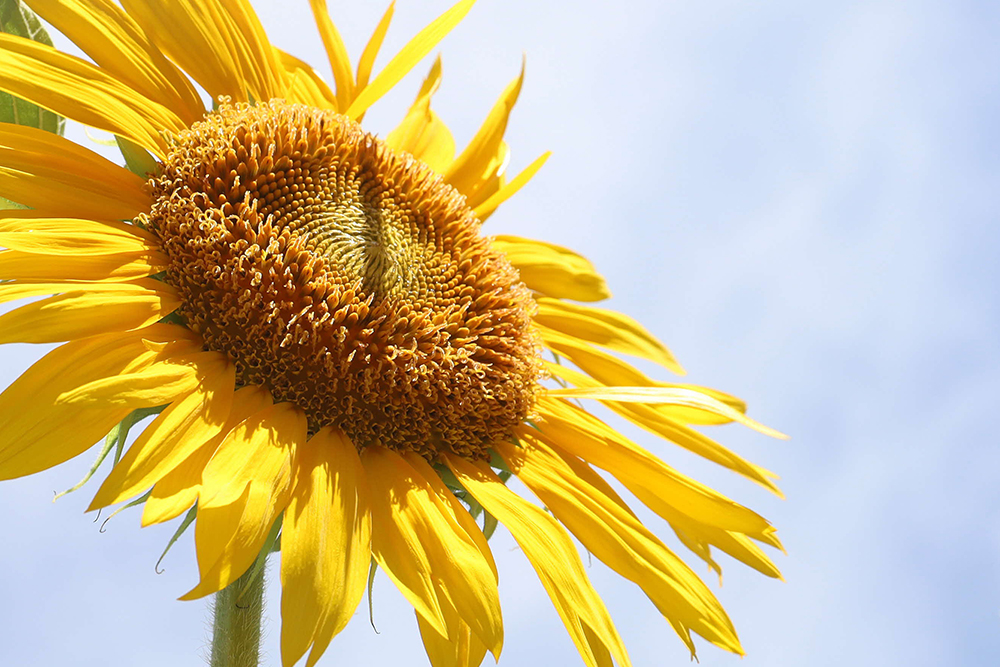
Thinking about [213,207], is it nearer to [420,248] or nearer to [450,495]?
[420,248]

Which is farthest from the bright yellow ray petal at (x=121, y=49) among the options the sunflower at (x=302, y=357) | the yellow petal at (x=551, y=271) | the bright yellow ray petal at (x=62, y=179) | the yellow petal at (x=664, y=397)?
the yellow petal at (x=664, y=397)

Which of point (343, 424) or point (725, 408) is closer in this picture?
point (343, 424)

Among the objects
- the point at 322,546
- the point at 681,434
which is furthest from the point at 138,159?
the point at 681,434

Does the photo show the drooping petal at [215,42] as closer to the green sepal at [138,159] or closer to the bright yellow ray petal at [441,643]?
the green sepal at [138,159]

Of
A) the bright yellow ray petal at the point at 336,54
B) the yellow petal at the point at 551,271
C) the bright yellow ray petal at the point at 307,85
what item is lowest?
the yellow petal at the point at 551,271

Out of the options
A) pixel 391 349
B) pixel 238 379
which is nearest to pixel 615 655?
pixel 391 349

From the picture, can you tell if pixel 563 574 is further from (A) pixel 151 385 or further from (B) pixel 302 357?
(A) pixel 151 385

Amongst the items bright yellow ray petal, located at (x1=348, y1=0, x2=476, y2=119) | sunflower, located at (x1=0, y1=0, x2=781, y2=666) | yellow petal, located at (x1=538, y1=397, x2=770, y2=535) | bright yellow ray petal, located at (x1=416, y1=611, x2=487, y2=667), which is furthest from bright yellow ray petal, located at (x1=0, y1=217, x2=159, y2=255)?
yellow petal, located at (x1=538, y1=397, x2=770, y2=535)

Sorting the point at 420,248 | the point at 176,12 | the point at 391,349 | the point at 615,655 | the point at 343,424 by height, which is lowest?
the point at 615,655
